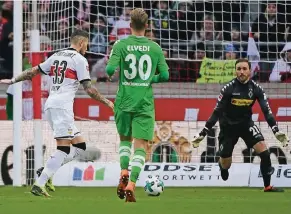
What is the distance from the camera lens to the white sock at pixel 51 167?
38.8 ft

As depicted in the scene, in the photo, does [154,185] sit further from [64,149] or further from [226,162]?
[226,162]

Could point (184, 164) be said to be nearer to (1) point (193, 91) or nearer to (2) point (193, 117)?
(2) point (193, 117)

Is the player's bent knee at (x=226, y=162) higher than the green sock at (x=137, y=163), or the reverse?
the green sock at (x=137, y=163)

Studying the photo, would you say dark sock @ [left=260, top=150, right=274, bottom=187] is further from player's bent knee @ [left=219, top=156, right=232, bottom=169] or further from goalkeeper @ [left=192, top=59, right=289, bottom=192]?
player's bent knee @ [left=219, top=156, right=232, bottom=169]

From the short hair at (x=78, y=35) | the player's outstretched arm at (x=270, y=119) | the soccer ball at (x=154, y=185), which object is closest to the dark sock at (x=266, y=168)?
the player's outstretched arm at (x=270, y=119)

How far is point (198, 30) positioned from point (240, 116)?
5115mm

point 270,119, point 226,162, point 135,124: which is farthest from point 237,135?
point 135,124

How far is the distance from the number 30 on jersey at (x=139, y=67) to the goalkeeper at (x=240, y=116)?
2876 mm

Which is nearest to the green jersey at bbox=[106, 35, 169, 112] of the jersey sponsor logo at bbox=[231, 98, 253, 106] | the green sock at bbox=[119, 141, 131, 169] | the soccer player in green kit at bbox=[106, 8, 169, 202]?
the soccer player in green kit at bbox=[106, 8, 169, 202]

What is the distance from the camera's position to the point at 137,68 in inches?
436

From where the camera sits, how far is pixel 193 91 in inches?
694

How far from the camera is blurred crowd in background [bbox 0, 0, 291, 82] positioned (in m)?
18.2

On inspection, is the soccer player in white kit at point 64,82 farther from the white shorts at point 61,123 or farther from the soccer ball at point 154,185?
the soccer ball at point 154,185

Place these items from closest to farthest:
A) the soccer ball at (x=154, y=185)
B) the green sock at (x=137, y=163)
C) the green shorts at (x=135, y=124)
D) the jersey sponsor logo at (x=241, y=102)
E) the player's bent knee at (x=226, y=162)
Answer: the green sock at (x=137, y=163) → the green shorts at (x=135, y=124) → the soccer ball at (x=154, y=185) → the jersey sponsor logo at (x=241, y=102) → the player's bent knee at (x=226, y=162)
